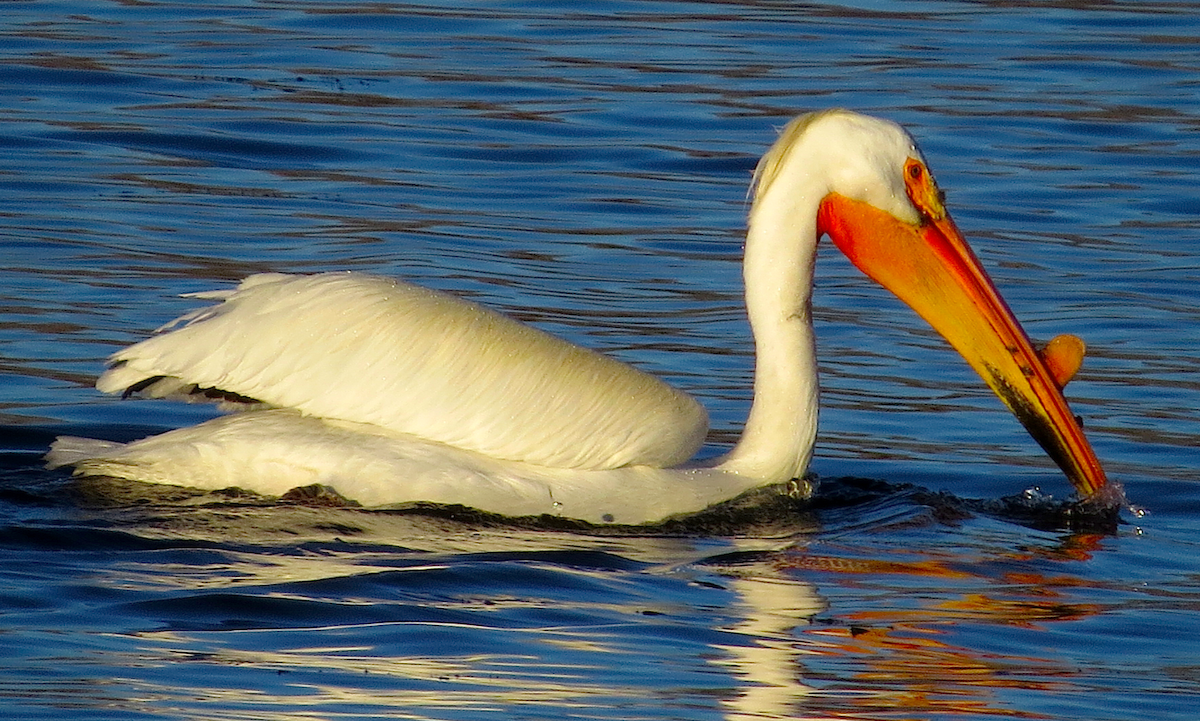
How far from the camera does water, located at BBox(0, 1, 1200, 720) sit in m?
4.48

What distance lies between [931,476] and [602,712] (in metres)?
2.45

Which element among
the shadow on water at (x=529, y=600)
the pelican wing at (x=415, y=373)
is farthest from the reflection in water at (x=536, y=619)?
the pelican wing at (x=415, y=373)

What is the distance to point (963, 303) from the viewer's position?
6.11 meters

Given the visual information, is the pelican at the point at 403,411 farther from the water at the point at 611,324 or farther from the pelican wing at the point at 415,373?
the water at the point at 611,324

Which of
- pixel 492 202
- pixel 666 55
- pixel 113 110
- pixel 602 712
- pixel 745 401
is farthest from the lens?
pixel 666 55

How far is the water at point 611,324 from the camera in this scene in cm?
448

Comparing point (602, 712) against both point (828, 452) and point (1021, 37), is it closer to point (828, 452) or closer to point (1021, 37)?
point (828, 452)

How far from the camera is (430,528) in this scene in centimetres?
546

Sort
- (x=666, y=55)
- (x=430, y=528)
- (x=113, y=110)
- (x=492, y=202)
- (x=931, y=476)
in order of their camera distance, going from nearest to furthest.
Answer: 1. (x=430, y=528)
2. (x=931, y=476)
3. (x=492, y=202)
4. (x=113, y=110)
5. (x=666, y=55)

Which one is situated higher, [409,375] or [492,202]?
[492,202]

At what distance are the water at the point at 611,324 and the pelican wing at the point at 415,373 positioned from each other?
0.27m

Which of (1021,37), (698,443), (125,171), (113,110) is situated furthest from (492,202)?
(1021,37)

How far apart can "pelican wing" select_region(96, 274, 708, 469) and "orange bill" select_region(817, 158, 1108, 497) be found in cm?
78

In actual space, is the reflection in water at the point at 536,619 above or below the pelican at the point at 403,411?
below
